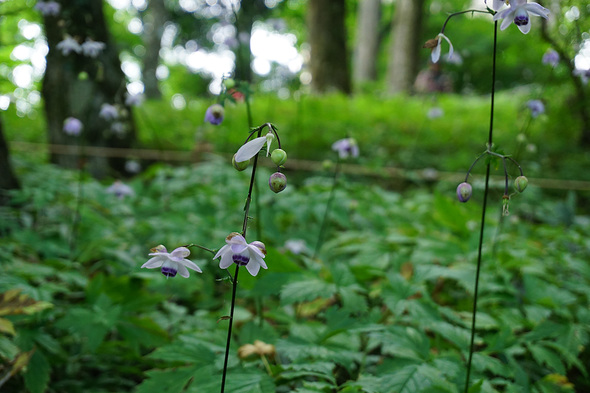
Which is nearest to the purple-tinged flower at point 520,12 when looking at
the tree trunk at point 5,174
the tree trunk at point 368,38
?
the tree trunk at point 5,174

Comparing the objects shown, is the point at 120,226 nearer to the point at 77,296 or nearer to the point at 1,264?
the point at 77,296

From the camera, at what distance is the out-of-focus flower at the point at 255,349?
4.87 feet

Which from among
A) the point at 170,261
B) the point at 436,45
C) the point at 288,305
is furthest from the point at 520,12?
the point at 288,305

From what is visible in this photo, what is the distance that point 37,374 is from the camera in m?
1.52

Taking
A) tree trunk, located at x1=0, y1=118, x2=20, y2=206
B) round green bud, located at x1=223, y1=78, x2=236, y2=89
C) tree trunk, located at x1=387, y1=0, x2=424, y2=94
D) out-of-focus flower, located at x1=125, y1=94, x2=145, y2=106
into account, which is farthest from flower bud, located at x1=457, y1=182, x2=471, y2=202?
tree trunk, located at x1=387, y1=0, x2=424, y2=94

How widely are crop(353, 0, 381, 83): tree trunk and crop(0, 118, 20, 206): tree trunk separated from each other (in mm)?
14534

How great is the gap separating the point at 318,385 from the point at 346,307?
0.43 m

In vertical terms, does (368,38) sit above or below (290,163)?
above

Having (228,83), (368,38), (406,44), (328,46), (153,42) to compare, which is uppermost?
(368,38)

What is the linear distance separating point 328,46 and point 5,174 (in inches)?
253

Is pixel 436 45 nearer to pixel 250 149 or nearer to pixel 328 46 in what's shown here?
pixel 250 149

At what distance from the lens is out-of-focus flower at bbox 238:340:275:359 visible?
1.48 meters

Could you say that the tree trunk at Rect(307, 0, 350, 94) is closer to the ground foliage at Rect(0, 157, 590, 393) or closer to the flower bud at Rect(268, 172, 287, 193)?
the ground foliage at Rect(0, 157, 590, 393)

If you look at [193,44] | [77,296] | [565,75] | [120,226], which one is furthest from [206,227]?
[193,44]
